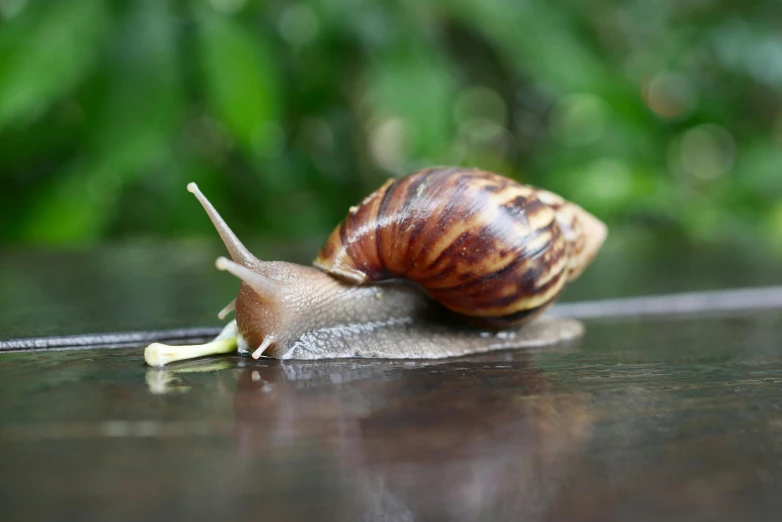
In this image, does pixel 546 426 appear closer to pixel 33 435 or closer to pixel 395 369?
pixel 395 369

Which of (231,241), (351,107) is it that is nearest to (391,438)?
(231,241)

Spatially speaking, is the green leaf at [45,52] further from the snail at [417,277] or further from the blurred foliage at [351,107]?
the snail at [417,277]

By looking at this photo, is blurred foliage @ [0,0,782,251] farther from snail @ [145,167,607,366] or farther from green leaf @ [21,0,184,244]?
snail @ [145,167,607,366]

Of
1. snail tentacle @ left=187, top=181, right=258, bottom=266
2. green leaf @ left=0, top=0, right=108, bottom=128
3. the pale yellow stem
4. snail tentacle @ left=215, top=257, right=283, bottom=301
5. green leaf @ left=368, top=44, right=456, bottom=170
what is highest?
green leaf @ left=0, top=0, right=108, bottom=128

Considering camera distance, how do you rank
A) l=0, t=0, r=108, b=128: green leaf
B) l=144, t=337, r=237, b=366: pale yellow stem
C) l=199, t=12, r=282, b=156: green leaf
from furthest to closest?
l=199, t=12, r=282, b=156: green leaf → l=0, t=0, r=108, b=128: green leaf → l=144, t=337, r=237, b=366: pale yellow stem

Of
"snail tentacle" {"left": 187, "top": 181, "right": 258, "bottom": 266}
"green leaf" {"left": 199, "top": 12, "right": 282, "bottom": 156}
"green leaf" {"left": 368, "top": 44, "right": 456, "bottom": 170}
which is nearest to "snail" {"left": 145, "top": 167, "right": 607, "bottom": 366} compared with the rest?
"snail tentacle" {"left": 187, "top": 181, "right": 258, "bottom": 266}

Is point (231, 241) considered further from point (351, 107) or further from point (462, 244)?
point (351, 107)
